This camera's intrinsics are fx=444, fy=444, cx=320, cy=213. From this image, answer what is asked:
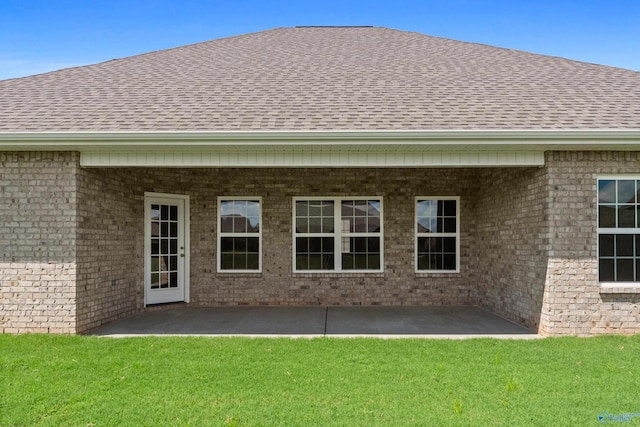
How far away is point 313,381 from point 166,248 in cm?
560

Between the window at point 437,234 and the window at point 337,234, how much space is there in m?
0.89

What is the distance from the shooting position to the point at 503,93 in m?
7.82

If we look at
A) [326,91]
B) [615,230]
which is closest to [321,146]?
[326,91]

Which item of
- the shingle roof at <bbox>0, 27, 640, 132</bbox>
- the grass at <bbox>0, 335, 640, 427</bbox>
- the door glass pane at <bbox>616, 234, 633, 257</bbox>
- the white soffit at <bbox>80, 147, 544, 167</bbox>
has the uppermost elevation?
A: the shingle roof at <bbox>0, 27, 640, 132</bbox>

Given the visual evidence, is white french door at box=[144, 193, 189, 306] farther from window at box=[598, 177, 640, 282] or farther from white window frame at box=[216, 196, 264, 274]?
window at box=[598, 177, 640, 282]

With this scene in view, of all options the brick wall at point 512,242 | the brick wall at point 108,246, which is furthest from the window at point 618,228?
the brick wall at point 108,246

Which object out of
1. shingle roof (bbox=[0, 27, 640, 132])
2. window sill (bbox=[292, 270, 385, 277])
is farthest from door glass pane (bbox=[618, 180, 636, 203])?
window sill (bbox=[292, 270, 385, 277])

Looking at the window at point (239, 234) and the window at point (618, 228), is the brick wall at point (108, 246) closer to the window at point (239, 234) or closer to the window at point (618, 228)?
the window at point (239, 234)

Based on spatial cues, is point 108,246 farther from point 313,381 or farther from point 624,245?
point 624,245

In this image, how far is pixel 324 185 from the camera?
31.2 feet

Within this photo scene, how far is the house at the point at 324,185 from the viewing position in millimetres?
6562

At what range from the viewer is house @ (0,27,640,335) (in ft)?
21.5

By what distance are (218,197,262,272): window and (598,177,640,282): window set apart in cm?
622

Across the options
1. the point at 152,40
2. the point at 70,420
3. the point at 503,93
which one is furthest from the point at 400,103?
the point at 152,40
